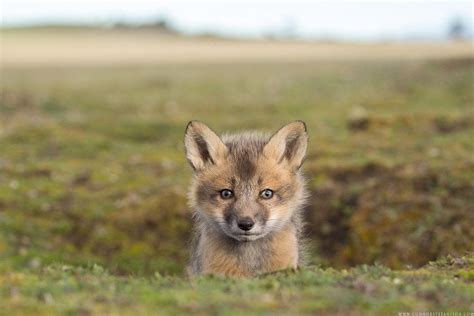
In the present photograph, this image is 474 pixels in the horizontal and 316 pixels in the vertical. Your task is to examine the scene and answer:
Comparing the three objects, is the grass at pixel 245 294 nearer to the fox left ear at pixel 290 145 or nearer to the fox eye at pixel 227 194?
the fox eye at pixel 227 194

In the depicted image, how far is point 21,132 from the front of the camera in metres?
24.0

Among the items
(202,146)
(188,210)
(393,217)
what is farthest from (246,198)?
(188,210)

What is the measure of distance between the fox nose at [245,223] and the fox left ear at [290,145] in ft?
3.86

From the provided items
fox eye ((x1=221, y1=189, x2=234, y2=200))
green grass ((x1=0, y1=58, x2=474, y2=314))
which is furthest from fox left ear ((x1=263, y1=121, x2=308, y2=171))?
green grass ((x1=0, y1=58, x2=474, y2=314))

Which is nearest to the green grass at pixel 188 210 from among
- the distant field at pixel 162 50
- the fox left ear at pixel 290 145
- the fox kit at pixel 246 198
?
the fox kit at pixel 246 198

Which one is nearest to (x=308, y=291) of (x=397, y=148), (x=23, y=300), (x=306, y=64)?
(x=23, y=300)

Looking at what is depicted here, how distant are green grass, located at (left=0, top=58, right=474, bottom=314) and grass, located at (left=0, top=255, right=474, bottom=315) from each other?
2 cm

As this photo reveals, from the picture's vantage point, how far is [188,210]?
55.2 feet

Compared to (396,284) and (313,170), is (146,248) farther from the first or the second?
(396,284)

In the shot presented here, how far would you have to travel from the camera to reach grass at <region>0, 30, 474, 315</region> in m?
7.04

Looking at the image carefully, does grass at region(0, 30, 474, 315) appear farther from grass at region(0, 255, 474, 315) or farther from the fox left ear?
the fox left ear

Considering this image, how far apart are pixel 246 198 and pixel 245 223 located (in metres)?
0.40

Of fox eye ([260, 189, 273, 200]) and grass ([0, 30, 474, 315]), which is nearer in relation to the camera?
grass ([0, 30, 474, 315])

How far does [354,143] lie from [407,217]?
6143 mm
